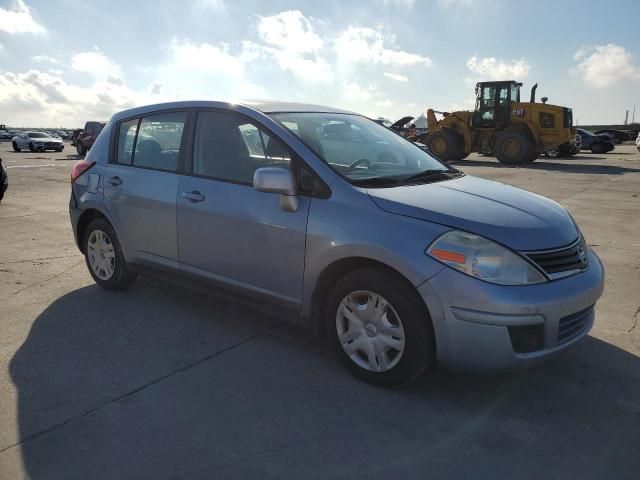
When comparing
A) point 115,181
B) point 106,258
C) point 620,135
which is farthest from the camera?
point 620,135

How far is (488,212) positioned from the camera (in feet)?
9.59

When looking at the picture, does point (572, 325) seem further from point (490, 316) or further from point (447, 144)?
point (447, 144)

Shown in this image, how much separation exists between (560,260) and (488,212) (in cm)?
46

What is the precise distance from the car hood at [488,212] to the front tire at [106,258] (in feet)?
8.54

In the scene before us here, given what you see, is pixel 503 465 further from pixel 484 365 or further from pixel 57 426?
pixel 57 426

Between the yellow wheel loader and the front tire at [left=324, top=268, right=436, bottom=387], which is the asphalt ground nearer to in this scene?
the front tire at [left=324, top=268, right=436, bottom=387]

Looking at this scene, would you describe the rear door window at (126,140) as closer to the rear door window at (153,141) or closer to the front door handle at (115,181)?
the rear door window at (153,141)

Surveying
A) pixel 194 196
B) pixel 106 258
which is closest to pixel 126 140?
pixel 106 258

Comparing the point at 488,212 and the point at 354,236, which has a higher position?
the point at 488,212

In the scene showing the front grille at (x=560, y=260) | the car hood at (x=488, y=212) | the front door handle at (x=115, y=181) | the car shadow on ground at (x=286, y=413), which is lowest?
the car shadow on ground at (x=286, y=413)

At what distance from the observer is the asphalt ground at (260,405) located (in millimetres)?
2408

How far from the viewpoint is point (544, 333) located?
2711 millimetres

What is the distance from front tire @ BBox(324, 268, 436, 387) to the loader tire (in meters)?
18.9

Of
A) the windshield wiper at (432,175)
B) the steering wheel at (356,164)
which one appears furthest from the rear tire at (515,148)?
the steering wheel at (356,164)
